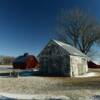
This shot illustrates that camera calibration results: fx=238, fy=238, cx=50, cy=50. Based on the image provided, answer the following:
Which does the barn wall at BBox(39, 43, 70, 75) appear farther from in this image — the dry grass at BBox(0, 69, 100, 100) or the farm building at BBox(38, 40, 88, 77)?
the dry grass at BBox(0, 69, 100, 100)

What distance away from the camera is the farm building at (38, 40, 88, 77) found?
35219 mm

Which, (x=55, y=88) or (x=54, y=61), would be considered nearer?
(x=55, y=88)

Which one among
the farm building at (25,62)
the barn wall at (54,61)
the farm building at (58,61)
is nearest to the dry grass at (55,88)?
the farm building at (58,61)

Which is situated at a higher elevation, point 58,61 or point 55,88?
point 58,61

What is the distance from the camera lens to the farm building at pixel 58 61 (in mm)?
35219

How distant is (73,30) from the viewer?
60188 mm

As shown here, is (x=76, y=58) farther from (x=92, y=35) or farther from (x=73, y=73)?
(x=92, y=35)

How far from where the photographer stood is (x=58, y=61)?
3600 cm

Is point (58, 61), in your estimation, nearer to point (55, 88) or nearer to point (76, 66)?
point (76, 66)

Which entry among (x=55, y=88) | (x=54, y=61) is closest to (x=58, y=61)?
(x=54, y=61)

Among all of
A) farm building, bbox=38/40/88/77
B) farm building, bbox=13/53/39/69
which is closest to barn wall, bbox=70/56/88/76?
farm building, bbox=38/40/88/77

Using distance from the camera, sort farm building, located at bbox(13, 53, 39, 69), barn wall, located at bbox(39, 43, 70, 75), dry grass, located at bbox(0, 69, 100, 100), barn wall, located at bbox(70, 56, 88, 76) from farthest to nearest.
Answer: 1. farm building, located at bbox(13, 53, 39, 69)
2. barn wall, located at bbox(70, 56, 88, 76)
3. barn wall, located at bbox(39, 43, 70, 75)
4. dry grass, located at bbox(0, 69, 100, 100)

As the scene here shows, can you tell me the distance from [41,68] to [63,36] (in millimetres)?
24542

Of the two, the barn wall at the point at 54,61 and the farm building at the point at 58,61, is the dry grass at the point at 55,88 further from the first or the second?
the barn wall at the point at 54,61
